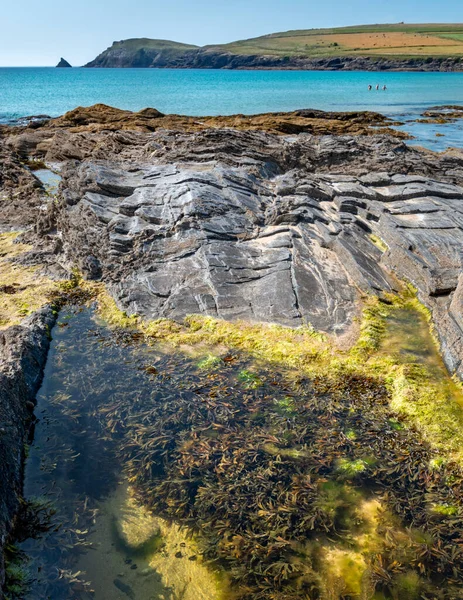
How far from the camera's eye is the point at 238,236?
17250mm

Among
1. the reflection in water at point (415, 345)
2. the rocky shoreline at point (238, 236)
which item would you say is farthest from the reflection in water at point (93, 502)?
the reflection in water at point (415, 345)

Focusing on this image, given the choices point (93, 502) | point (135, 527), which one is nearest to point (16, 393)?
point (93, 502)

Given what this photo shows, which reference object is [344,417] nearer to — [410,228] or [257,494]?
[257,494]

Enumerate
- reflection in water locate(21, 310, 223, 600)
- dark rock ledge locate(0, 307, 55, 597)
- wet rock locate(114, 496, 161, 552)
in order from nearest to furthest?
reflection in water locate(21, 310, 223, 600)
wet rock locate(114, 496, 161, 552)
dark rock ledge locate(0, 307, 55, 597)

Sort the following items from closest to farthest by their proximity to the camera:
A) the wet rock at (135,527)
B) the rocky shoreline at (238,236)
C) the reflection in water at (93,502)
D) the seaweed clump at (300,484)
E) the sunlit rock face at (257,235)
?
the reflection in water at (93,502)
the seaweed clump at (300,484)
the wet rock at (135,527)
the rocky shoreline at (238,236)
the sunlit rock face at (257,235)

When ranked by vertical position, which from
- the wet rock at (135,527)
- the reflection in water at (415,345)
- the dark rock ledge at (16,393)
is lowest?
the reflection in water at (415,345)

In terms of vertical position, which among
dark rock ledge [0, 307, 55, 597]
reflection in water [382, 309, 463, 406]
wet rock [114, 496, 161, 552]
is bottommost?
reflection in water [382, 309, 463, 406]

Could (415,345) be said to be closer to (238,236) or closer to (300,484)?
(300,484)

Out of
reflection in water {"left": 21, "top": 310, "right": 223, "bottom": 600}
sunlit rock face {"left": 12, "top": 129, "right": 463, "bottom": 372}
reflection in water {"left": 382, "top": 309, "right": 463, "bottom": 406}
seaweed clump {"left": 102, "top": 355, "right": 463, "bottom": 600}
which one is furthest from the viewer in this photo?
sunlit rock face {"left": 12, "top": 129, "right": 463, "bottom": 372}

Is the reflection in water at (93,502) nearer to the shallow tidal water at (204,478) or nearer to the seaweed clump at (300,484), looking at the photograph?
the shallow tidal water at (204,478)

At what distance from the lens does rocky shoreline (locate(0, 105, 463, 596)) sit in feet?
44.0

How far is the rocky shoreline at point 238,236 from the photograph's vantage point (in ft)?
44.0

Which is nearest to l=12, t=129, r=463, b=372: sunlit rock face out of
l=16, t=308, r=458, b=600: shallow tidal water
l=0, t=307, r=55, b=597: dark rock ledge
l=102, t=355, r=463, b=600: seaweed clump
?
l=16, t=308, r=458, b=600: shallow tidal water

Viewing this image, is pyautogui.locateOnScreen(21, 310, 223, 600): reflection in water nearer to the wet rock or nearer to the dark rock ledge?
the wet rock
